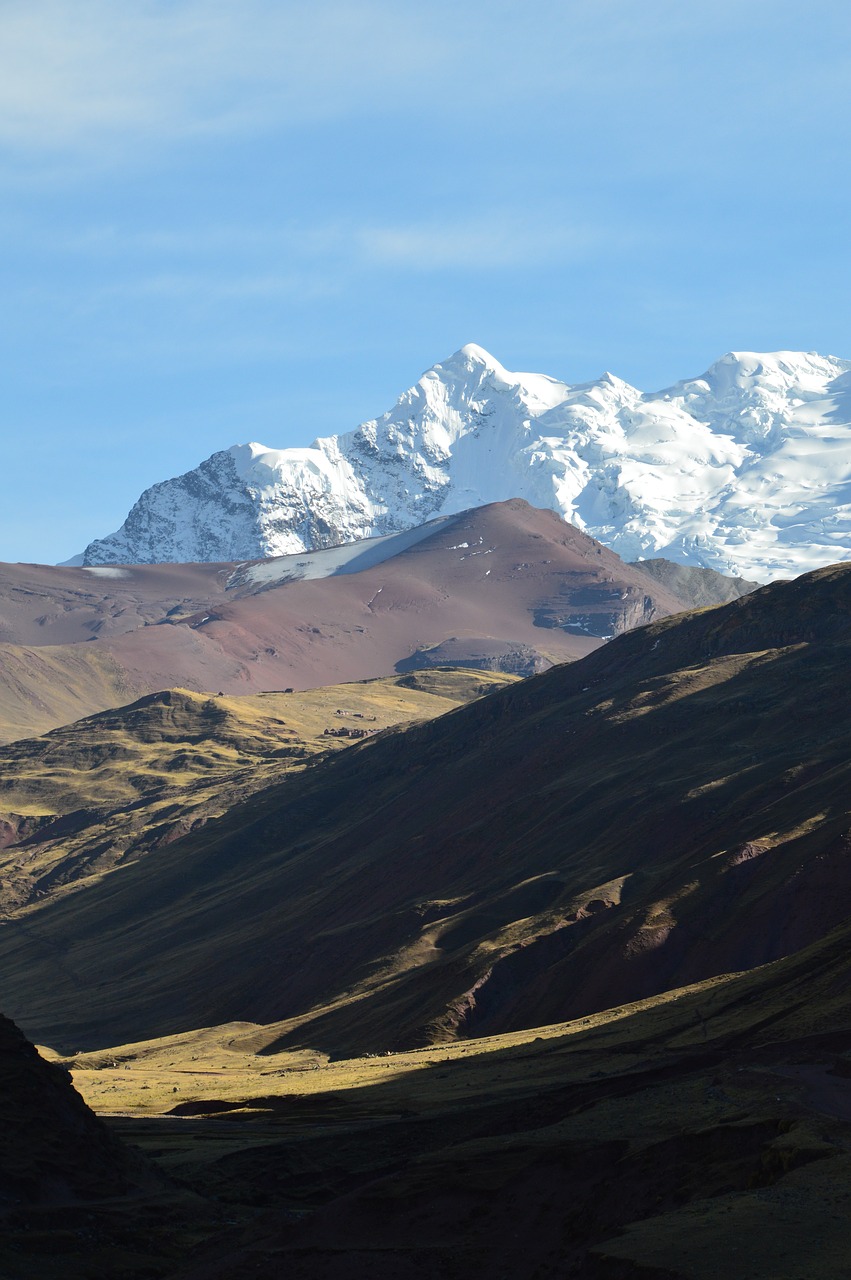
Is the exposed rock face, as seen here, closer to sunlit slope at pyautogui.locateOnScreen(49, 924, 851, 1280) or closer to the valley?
the valley

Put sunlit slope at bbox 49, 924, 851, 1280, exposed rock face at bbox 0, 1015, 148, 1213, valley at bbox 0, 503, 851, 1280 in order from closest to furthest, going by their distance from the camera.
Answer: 1. sunlit slope at bbox 49, 924, 851, 1280
2. valley at bbox 0, 503, 851, 1280
3. exposed rock face at bbox 0, 1015, 148, 1213

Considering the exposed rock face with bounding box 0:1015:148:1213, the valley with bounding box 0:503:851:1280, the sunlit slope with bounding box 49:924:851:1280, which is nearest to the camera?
the sunlit slope with bounding box 49:924:851:1280

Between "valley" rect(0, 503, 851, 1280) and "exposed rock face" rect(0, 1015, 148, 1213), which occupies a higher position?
"exposed rock face" rect(0, 1015, 148, 1213)

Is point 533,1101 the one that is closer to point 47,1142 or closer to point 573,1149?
point 573,1149

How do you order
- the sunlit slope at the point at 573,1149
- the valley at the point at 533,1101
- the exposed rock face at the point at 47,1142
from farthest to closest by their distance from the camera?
1. the exposed rock face at the point at 47,1142
2. the valley at the point at 533,1101
3. the sunlit slope at the point at 573,1149

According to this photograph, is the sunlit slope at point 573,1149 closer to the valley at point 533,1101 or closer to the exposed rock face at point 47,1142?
the valley at point 533,1101

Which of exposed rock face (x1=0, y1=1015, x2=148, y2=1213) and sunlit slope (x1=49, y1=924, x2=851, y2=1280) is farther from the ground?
exposed rock face (x1=0, y1=1015, x2=148, y2=1213)

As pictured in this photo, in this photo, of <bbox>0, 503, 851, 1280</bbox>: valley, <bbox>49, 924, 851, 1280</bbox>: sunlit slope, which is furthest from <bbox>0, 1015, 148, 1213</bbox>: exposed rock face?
<bbox>49, 924, 851, 1280</bbox>: sunlit slope

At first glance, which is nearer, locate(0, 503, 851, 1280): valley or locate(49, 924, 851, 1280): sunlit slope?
locate(49, 924, 851, 1280): sunlit slope

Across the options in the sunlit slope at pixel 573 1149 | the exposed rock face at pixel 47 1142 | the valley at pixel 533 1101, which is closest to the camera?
the sunlit slope at pixel 573 1149

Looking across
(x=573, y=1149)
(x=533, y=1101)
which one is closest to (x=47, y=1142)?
(x=573, y=1149)

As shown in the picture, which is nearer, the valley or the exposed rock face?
Answer: the valley

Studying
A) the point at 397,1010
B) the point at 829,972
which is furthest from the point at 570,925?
the point at 829,972

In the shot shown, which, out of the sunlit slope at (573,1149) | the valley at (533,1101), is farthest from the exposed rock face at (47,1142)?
the sunlit slope at (573,1149)
